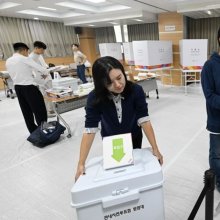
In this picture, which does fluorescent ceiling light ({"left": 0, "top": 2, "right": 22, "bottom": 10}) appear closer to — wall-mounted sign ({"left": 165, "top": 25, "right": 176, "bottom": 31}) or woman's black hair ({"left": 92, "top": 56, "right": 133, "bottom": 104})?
wall-mounted sign ({"left": 165, "top": 25, "right": 176, "bottom": 31})

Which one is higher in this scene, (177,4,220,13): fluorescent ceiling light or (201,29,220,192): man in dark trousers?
(177,4,220,13): fluorescent ceiling light

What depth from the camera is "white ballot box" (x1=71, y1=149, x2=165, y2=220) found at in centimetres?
83

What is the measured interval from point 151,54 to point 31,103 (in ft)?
11.0

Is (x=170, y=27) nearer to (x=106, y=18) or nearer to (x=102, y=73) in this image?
(x=106, y=18)

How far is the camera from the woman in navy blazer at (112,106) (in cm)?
100

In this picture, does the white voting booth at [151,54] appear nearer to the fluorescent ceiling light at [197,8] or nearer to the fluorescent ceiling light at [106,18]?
the fluorescent ceiling light at [197,8]

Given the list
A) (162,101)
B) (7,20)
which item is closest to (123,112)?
(162,101)

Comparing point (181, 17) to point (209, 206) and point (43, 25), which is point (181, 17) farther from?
point (209, 206)

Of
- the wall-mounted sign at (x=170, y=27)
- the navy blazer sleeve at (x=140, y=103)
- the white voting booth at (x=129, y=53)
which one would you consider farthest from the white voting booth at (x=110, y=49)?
the navy blazer sleeve at (x=140, y=103)

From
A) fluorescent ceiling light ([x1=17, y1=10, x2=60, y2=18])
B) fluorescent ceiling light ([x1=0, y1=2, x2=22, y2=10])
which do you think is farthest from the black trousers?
fluorescent ceiling light ([x1=17, y1=10, x2=60, y2=18])

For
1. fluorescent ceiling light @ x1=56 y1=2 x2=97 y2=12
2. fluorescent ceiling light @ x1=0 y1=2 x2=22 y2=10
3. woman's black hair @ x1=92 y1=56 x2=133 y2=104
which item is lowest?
woman's black hair @ x1=92 y1=56 x2=133 y2=104

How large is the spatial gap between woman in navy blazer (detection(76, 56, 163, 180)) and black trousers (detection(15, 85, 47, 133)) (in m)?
2.16

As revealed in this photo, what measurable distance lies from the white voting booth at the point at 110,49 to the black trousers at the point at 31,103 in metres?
4.49

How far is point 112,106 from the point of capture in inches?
44.2
